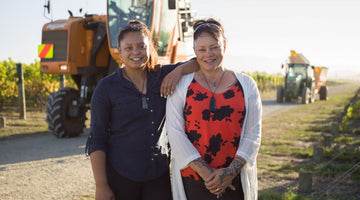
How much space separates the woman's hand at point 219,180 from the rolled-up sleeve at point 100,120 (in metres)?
0.64

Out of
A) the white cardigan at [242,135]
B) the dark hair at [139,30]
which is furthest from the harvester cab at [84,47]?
the white cardigan at [242,135]

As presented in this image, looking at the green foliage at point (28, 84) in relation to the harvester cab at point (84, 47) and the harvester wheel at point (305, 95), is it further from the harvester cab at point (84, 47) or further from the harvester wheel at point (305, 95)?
the harvester wheel at point (305, 95)

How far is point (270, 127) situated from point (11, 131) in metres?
6.70

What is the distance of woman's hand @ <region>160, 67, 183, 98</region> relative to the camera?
2.13 metres

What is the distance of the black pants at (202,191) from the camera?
6.95 ft

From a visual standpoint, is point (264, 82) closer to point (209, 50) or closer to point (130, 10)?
point (130, 10)

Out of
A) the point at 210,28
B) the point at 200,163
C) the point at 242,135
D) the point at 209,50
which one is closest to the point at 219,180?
the point at 200,163

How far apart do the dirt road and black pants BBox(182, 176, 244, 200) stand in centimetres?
243

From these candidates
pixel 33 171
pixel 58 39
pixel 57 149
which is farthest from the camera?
pixel 58 39

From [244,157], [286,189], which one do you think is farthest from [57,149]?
[244,157]

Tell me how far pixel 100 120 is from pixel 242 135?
85cm

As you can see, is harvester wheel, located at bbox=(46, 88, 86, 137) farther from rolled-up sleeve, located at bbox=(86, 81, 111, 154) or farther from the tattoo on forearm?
the tattoo on forearm

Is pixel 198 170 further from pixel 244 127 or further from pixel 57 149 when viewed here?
pixel 57 149

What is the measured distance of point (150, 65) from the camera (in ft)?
7.38
